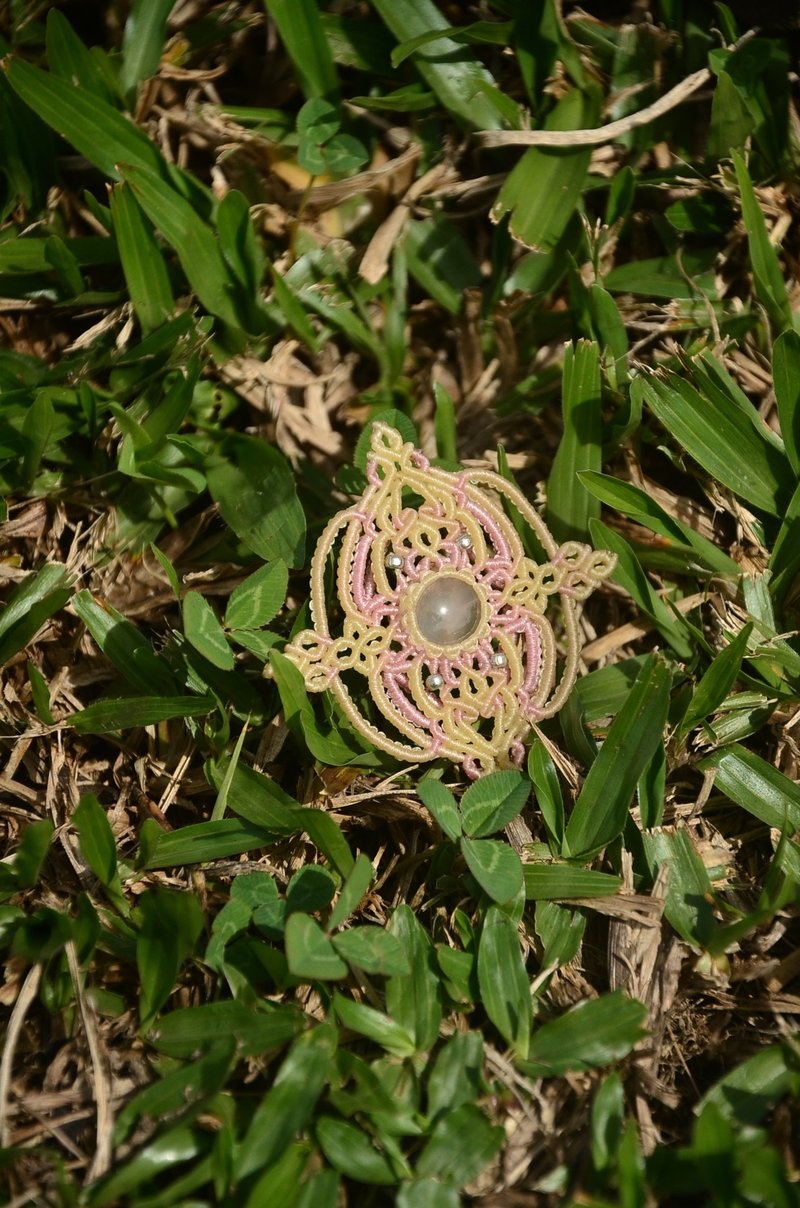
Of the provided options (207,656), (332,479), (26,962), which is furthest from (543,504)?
(26,962)

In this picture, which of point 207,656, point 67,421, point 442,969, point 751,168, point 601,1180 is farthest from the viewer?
point 751,168

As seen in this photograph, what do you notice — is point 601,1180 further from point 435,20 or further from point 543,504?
point 435,20

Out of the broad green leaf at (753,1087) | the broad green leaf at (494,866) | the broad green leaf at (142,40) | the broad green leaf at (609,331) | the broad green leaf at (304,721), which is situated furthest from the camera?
the broad green leaf at (142,40)

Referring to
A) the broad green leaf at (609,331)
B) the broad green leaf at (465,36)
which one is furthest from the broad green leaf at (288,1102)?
the broad green leaf at (465,36)

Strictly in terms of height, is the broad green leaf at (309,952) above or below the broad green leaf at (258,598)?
below

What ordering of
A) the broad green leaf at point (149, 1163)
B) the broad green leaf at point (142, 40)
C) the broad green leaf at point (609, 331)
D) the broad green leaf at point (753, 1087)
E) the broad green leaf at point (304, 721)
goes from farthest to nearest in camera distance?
the broad green leaf at point (142, 40), the broad green leaf at point (609, 331), the broad green leaf at point (304, 721), the broad green leaf at point (753, 1087), the broad green leaf at point (149, 1163)

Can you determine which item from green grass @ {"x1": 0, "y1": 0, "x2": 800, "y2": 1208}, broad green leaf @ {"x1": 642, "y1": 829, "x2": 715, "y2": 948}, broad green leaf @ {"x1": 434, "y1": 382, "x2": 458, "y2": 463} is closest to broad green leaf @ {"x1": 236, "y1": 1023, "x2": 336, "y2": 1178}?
green grass @ {"x1": 0, "y1": 0, "x2": 800, "y2": 1208}

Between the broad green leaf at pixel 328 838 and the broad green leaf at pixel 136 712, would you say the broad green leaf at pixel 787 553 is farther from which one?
the broad green leaf at pixel 136 712
